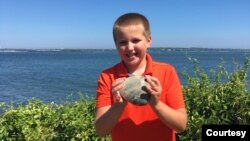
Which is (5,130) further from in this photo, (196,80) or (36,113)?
(196,80)

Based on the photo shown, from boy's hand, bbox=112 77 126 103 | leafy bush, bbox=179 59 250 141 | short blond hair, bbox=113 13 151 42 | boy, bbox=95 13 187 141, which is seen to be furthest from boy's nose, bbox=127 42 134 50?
leafy bush, bbox=179 59 250 141

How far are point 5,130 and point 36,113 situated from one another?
1.74 ft

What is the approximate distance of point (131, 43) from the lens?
10.7 feet

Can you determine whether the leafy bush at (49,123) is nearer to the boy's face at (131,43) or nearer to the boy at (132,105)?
the boy at (132,105)


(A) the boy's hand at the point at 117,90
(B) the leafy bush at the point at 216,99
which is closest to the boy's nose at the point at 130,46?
(A) the boy's hand at the point at 117,90

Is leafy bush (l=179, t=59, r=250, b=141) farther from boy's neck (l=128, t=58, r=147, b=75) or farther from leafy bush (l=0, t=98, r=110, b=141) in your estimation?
boy's neck (l=128, t=58, r=147, b=75)

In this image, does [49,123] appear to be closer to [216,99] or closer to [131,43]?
[216,99]

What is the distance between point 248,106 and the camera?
5676mm

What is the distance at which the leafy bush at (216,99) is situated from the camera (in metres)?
5.61

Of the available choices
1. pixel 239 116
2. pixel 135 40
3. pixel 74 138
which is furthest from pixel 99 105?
pixel 239 116

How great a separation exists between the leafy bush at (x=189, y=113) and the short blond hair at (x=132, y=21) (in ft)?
8.41

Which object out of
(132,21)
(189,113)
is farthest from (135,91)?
(189,113)

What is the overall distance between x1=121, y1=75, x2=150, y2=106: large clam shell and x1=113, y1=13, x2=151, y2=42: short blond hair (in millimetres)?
426

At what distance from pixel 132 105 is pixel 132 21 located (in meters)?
0.72
